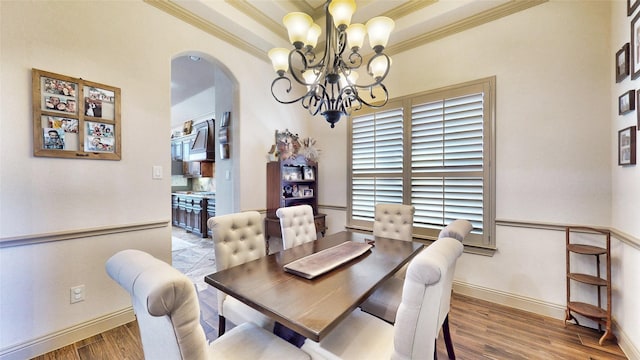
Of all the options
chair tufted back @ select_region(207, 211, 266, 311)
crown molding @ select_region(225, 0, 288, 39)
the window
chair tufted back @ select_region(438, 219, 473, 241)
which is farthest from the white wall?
chair tufted back @ select_region(438, 219, 473, 241)

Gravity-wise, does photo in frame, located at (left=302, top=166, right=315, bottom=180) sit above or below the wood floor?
above

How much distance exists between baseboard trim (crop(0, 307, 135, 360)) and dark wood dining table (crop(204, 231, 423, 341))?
1421mm

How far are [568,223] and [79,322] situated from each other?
13.7 ft

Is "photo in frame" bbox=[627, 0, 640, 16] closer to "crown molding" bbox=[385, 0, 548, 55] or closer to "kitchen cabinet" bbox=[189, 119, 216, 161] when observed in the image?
"crown molding" bbox=[385, 0, 548, 55]

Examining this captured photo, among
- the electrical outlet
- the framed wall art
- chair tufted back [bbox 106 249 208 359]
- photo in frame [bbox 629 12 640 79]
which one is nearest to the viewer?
chair tufted back [bbox 106 249 208 359]

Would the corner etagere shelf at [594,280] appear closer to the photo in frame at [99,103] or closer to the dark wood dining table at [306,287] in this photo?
the dark wood dining table at [306,287]

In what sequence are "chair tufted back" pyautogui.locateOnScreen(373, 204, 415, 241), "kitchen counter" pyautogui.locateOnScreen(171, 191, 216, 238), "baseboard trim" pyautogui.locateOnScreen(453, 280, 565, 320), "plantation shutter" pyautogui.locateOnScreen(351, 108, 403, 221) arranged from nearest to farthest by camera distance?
"baseboard trim" pyautogui.locateOnScreen(453, 280, 565, 320) → "chair tufted back" pyautogui.locateOnScreen(373, 204, 415, 241) → "plantation shutter" pyautogui.locateOnScreen(351, 108, 403, 221) → "kitchen counter" pyautogui.locateOnScreen(171, 191, 216, 238)

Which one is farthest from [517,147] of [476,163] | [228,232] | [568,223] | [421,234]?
[228,232]

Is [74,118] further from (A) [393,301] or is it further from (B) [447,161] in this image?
(B) [447,161]

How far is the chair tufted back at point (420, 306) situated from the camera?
0.95 metres

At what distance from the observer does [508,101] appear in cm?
245

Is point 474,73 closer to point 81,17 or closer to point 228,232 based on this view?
point 228,232

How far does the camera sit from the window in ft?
8.43

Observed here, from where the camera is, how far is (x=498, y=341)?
1.95m
